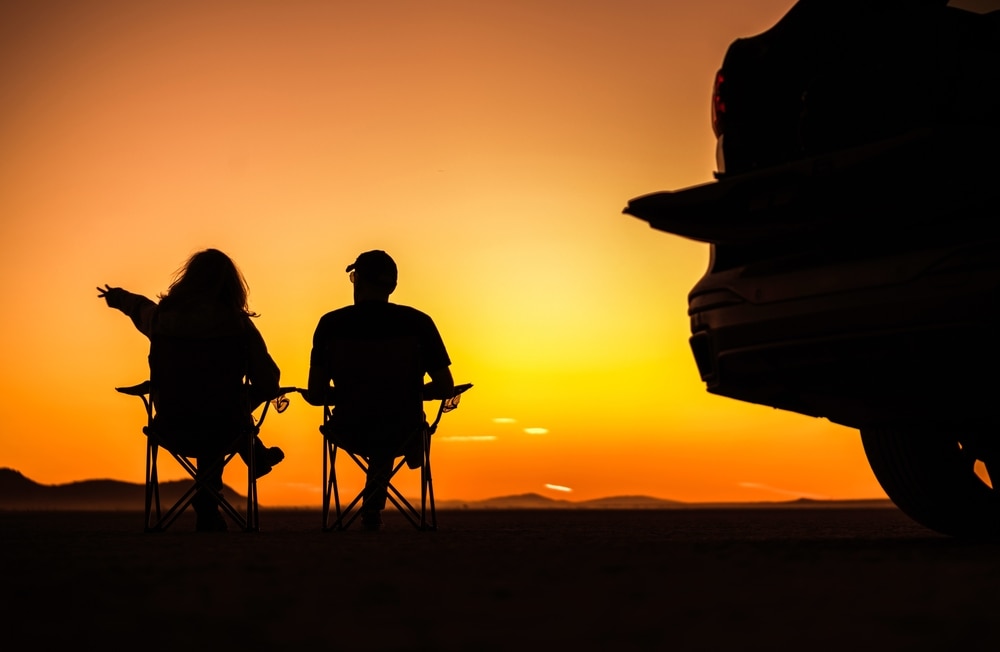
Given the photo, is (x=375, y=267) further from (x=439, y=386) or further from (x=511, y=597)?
(x=511, y=597)

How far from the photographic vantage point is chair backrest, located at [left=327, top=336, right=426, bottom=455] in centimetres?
872

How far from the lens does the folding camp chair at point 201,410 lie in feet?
28.1

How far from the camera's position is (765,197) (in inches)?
217

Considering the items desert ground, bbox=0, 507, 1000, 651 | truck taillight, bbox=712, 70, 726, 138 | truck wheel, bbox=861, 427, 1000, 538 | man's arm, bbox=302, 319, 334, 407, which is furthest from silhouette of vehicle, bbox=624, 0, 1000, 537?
man's arm, bbox=302, 319, 334, 407

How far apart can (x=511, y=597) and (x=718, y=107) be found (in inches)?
117

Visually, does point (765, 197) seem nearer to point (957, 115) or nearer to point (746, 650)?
point (957, 115)

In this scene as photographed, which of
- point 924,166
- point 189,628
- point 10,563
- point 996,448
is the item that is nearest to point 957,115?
point 924,166

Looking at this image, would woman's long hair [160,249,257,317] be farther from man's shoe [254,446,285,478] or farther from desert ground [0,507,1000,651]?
desert ground [0,507,1000,651]

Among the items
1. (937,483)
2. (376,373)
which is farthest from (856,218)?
(376,373)

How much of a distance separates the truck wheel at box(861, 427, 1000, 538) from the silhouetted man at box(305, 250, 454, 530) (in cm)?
Result: 317

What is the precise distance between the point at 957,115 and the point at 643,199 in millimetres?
1294

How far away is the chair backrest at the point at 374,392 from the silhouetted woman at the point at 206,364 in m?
0.46

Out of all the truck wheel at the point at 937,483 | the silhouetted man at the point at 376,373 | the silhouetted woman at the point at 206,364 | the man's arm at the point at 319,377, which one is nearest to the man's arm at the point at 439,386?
the silhouetted man at the point at 376,373

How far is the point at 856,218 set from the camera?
17.3 ft
